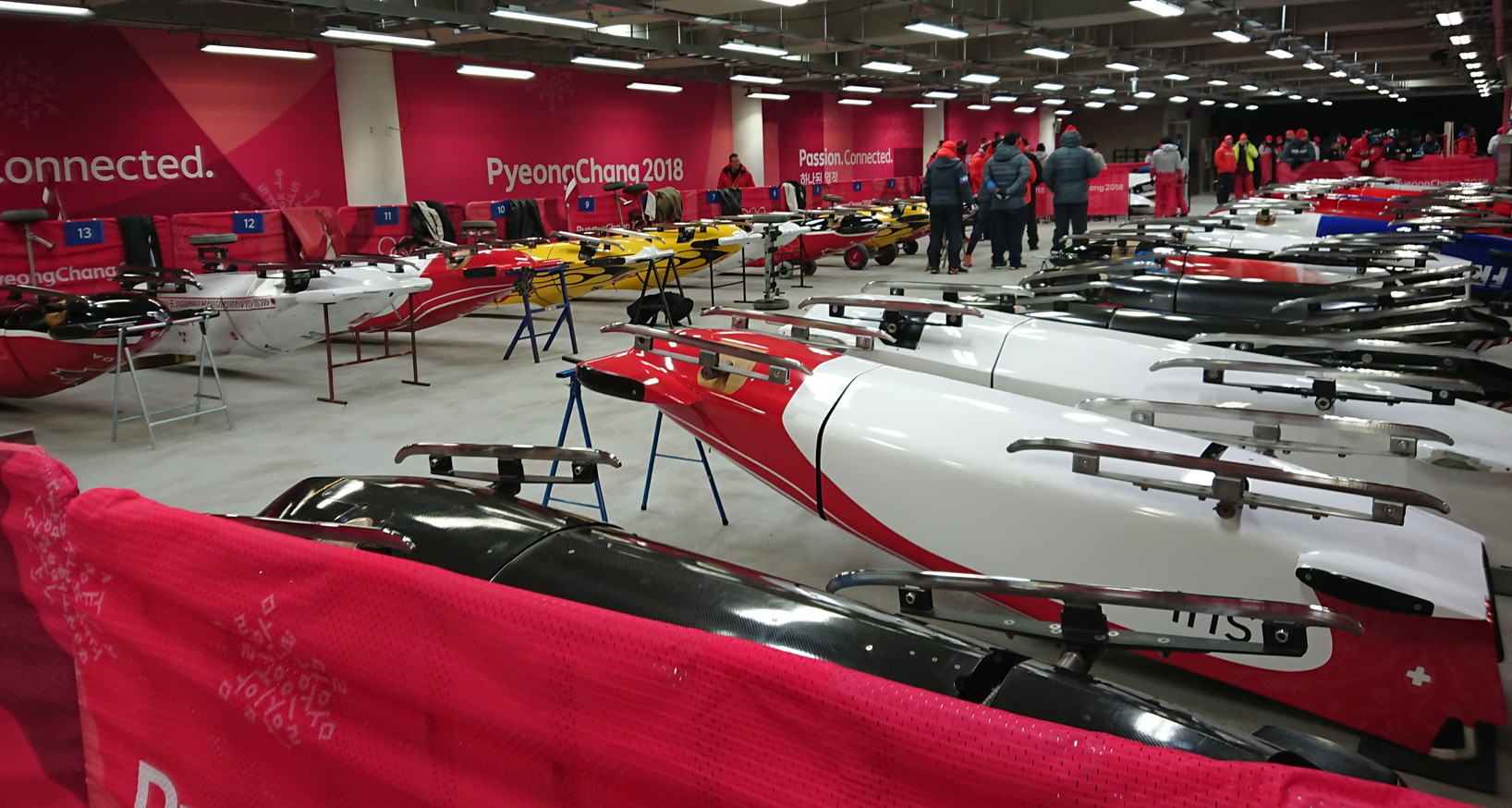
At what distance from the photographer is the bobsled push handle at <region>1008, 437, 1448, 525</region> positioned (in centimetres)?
216

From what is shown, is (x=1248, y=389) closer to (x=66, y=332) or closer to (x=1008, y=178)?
(x=66, y=332)

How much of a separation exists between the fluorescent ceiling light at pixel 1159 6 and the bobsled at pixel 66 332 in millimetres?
10281

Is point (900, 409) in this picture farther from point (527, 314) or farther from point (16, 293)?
point (16, 293)

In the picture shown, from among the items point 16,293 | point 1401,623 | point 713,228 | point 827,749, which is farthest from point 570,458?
point 713,228

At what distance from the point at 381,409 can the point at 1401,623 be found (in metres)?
5.37

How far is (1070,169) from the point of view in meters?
11.7

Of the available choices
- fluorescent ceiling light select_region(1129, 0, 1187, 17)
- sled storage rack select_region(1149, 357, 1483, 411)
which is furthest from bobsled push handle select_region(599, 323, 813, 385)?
fluorescent ceiling light select_region(1129, 0, 1187, 17)

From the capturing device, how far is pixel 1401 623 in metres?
2.18

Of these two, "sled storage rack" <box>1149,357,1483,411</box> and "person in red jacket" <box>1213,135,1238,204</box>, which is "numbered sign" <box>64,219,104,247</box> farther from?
"person in red jacket" <box>1213,135,1238,204</box>

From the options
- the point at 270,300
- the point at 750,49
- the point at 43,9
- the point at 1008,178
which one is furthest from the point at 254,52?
the point at 1008,178

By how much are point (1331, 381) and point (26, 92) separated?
38.5 ft

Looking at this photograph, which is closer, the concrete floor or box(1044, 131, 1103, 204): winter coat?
the concrete floor

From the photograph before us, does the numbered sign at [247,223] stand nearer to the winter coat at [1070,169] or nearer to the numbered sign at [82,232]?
the numbered sign at [82,232]

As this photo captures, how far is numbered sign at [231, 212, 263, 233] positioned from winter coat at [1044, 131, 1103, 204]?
902 cm
